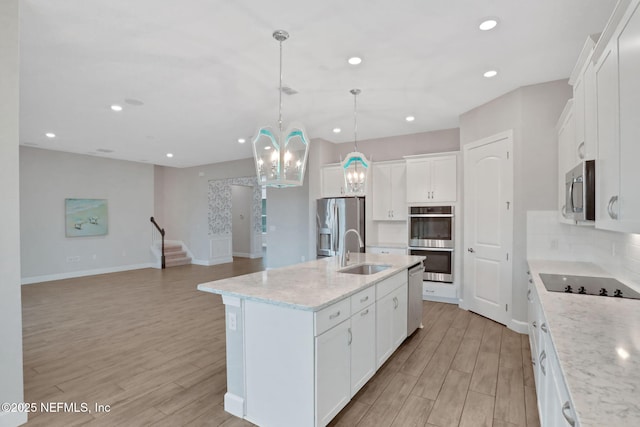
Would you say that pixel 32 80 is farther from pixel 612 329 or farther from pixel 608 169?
pixel 612 329

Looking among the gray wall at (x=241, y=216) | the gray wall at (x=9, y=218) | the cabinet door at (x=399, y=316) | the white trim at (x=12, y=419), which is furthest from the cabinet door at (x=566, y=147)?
the gray wall at (x=241, y=216)

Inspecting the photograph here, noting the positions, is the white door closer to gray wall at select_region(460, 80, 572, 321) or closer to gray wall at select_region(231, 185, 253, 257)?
gray wall at select_region(460, 80, 572, 321)

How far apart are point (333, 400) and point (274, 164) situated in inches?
66.9

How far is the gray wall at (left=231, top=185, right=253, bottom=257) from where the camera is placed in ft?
36.3

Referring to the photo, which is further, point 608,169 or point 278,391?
point 278,391

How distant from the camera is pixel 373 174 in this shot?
19.5 ft

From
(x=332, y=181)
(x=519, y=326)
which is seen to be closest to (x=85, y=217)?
(x=332, y=181)

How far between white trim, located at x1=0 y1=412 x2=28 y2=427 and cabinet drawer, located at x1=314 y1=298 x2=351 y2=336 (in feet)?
7.19

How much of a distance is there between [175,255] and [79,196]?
9.25 feet

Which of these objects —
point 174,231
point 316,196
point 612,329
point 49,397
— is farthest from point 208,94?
point 174,231

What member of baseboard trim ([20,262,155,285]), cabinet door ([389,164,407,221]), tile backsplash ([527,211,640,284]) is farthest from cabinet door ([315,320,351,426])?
baseboard trim ([20,262,155,285])

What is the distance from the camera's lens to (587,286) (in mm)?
2381

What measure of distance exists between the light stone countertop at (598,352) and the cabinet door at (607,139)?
484mm

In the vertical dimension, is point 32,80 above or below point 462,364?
above
